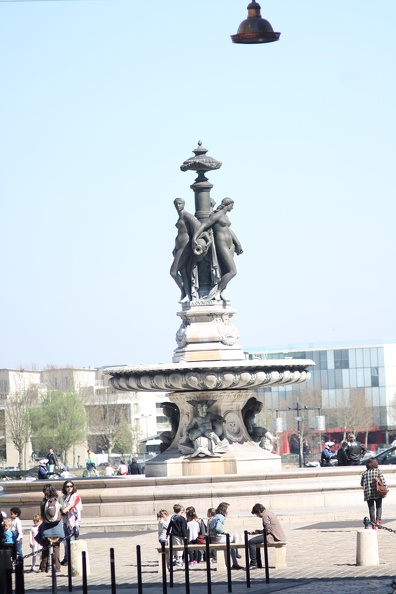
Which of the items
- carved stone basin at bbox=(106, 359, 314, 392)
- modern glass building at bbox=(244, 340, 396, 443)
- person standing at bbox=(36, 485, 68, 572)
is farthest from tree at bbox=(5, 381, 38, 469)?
person standing at bbox=(36, 485, 68, 572)

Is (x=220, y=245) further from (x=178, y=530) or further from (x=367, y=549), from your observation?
(x=367, y=549)

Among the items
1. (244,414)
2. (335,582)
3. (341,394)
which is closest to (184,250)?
(244,414)

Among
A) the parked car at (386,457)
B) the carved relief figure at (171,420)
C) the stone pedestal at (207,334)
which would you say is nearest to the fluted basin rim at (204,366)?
the stone pedestal at (207,334)

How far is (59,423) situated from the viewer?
415ft

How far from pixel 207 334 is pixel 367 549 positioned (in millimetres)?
13976

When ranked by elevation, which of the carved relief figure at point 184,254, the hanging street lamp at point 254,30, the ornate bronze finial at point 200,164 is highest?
the ornate bronze finial at point 200,164

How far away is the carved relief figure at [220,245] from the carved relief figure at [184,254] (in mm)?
217

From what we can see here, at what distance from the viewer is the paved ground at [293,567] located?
23.7 m

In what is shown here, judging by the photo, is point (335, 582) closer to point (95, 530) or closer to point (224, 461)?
point (95, 530)

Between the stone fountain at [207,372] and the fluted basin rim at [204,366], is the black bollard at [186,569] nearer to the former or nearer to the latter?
the fluted basin rim at [204,366]

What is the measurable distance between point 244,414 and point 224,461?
1.78 metres

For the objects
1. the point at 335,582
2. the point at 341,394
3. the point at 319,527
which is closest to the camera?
the point at 335,582

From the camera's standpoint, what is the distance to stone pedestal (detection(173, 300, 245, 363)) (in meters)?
38.6

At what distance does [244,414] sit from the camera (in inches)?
1535
